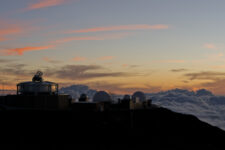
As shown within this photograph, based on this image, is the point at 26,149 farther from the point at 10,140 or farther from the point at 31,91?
the point at 31,91

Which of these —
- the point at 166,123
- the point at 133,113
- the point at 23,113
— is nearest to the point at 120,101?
the point at 133,113

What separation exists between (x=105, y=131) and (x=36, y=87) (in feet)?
74.1

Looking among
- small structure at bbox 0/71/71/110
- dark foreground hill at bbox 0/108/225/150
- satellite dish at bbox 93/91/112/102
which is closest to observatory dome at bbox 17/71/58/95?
small structure at bbox 0/71/71/110

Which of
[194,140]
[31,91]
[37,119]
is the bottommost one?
[194,140]

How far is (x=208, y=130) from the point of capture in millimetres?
58781

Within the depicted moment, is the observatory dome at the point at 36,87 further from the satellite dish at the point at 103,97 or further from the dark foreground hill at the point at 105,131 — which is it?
the satellite dish at the point at 103,97

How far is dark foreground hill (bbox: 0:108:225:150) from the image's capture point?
40.5 m

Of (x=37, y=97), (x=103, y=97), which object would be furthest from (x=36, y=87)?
(x=103, y=97)

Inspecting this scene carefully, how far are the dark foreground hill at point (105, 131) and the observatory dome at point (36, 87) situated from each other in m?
7.49

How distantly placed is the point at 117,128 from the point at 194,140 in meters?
13.0

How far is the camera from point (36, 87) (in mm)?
62125

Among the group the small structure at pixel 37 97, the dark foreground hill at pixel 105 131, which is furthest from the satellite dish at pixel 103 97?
the dark foreground hill at pixel 105 131

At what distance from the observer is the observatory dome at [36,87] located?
204 ft

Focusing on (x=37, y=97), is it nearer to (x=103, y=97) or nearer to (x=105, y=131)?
(x=103, y=97)
